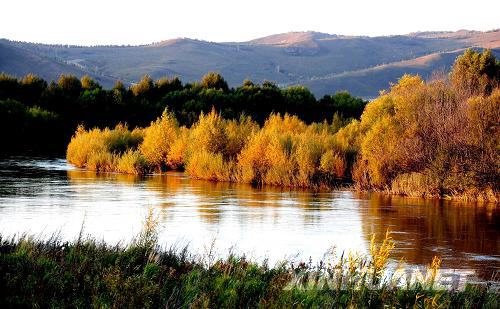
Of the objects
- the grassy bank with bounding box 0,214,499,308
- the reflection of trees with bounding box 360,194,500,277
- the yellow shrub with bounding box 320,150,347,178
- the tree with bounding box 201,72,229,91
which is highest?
the tree with bounding box 201,72,229,91

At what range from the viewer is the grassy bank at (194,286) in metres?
10.6

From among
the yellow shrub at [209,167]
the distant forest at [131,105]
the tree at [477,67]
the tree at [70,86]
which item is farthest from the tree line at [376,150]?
the tree at [70,86]

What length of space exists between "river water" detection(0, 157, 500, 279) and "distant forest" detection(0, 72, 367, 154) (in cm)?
2915

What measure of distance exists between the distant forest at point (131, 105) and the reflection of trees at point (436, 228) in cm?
3682

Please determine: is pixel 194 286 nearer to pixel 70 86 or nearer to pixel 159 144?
pixel 159 144

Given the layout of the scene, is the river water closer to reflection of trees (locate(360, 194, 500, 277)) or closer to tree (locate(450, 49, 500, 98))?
reflection of trees (locate(360, 194, 500, 277))

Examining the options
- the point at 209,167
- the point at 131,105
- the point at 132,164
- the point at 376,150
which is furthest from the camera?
the point at 131,105

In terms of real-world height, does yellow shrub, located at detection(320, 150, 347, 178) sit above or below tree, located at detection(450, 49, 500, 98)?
below

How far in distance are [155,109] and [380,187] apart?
1560 inches

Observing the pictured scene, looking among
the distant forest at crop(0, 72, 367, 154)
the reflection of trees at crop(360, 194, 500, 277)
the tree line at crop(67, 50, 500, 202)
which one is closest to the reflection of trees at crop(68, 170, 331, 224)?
the tree line at crop(67, 50, 500, 202)

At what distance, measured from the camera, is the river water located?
1892cm

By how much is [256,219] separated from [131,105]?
47.7m

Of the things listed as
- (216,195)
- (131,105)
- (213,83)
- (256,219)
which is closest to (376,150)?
(216,195)

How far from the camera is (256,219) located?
2367 cm
